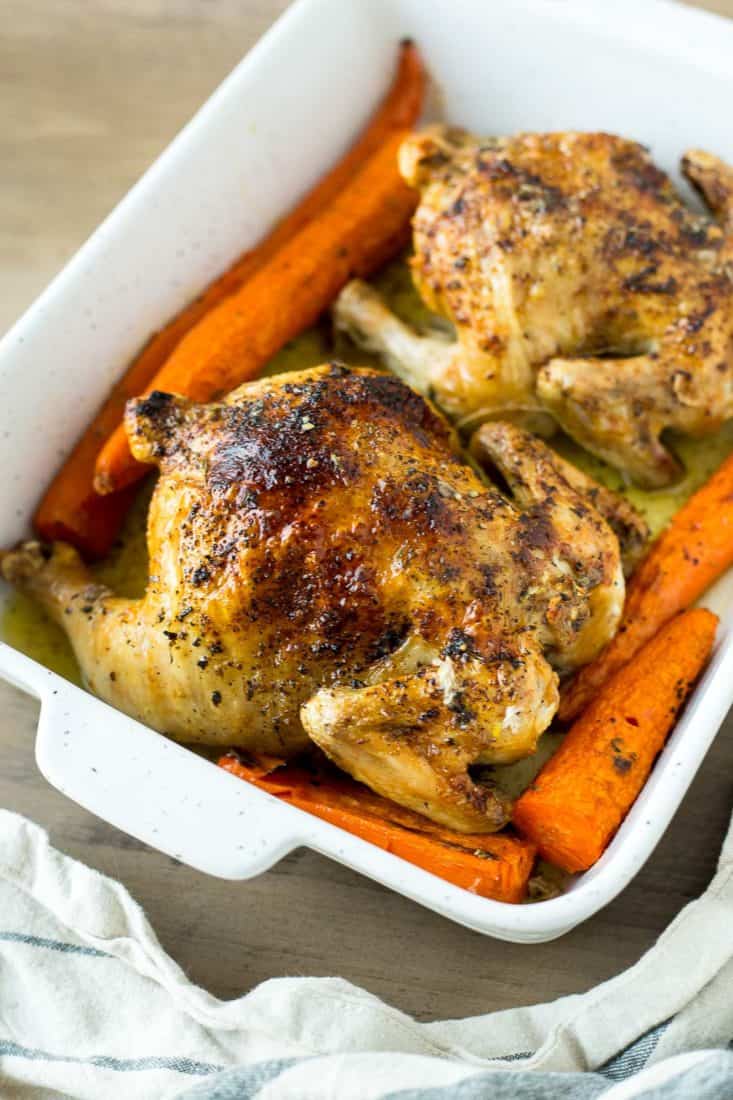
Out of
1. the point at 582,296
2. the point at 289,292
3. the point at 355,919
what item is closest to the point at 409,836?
the point at 355,919

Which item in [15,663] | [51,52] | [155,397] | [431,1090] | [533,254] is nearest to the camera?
[431,1090]

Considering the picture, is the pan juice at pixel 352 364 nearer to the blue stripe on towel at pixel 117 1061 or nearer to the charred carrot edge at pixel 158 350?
the charred carrot edge at pixel 158 350

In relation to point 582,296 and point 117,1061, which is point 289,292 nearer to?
point 582,296

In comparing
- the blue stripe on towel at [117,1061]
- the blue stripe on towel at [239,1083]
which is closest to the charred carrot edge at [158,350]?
the blue stripe on towel at [117,1061]

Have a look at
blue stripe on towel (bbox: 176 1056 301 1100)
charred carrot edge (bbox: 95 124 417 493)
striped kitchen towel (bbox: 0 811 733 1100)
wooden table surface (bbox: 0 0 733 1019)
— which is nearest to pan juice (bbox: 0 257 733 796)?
charred carrot edge (bbox: 95 124 417 493)

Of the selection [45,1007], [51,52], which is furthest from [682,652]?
[51,52]

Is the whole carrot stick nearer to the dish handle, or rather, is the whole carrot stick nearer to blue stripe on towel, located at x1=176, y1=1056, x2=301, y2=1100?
the dish handle

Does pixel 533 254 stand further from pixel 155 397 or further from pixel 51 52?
pixel 51 52
